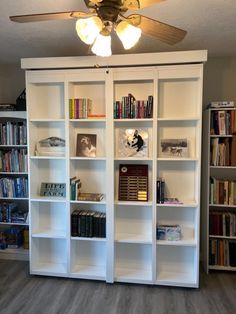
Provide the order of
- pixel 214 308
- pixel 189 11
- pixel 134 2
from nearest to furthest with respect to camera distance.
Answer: pixel 134 2, pixel 189 11, pixel 214 308

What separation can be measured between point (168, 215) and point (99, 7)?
219 cm

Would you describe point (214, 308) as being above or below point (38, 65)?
below

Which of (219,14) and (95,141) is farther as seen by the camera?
(95,141)

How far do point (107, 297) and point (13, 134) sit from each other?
213 cm

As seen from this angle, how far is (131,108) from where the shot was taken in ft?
9.18

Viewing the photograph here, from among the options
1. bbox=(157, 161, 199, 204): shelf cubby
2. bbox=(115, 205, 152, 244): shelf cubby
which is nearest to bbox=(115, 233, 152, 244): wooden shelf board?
bbox=(115, 205, 152, 244): shelf cubby

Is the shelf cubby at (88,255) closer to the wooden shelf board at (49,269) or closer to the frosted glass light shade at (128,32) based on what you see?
the wooden shelf board at (49,269)

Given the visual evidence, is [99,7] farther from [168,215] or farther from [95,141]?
[168,215]

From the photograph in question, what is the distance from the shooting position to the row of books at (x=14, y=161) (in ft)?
11.1

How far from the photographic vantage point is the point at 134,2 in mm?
1440

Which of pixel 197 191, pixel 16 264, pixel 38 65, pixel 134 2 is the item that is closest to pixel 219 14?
pixel 134 2

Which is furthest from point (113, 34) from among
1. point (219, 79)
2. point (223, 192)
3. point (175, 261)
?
point (175, 261)

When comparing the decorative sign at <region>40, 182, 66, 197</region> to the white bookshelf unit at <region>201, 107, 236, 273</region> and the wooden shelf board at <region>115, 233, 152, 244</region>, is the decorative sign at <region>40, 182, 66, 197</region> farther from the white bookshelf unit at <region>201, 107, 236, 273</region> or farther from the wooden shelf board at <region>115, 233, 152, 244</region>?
the white bookshelf unit at <region>201, 107, 236, 273</region>

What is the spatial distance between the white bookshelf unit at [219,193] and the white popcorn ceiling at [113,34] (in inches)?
29.2
